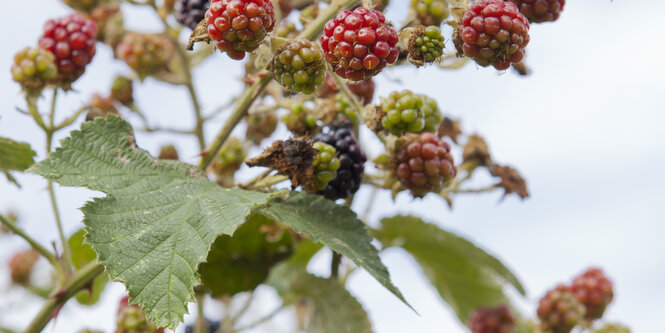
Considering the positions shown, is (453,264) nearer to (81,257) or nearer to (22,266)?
(81,257)

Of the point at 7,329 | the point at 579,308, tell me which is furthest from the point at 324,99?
the point at 7,329

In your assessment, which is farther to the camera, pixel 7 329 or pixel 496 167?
pixel 7 329

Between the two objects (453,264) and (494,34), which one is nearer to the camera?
(494,34)

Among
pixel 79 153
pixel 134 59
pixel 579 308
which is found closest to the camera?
pixel 79 153

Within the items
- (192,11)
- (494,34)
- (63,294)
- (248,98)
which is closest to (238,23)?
(248,98)

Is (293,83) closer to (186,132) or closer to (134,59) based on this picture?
(186,132)

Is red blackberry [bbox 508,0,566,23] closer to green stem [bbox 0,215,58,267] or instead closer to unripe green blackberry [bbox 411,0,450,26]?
unripe green blackberry [bbox 411,0,450,26]
